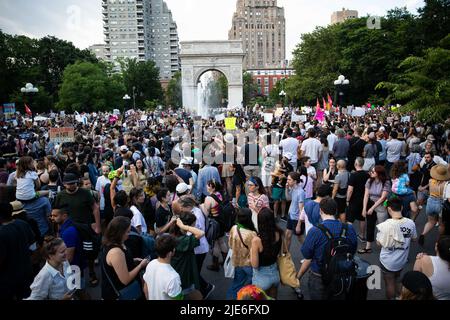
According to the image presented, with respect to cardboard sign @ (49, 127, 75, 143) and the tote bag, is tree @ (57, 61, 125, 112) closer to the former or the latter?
cardboard sign @ (49, 127, 75, 143)

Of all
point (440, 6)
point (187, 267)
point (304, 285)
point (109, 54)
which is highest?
point (109, 54)

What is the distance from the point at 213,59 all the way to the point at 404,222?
53.8m

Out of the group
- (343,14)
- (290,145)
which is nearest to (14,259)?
(290,145)

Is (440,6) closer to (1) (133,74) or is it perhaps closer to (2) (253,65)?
(1) (133,74)

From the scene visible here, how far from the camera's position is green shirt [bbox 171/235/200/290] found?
407 centimetres

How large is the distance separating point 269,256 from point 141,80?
71842 millimetres

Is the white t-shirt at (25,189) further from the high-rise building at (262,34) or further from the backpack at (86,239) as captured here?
the high-rise building at (262,34)

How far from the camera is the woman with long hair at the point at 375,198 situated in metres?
6.08

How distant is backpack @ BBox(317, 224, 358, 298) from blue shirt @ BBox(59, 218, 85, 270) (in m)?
3.07

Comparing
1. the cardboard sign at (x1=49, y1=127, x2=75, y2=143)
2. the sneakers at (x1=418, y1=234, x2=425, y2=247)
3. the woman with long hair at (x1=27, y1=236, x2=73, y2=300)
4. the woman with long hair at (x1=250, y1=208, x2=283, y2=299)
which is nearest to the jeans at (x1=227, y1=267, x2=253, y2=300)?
the woman with long hair at (x1=250, y1=208, x2=283, y2=299)

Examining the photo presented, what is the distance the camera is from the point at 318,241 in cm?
381

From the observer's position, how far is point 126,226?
359cm

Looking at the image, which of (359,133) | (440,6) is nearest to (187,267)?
(359,133)

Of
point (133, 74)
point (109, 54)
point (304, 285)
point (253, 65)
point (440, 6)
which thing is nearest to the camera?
point (304, 285)
